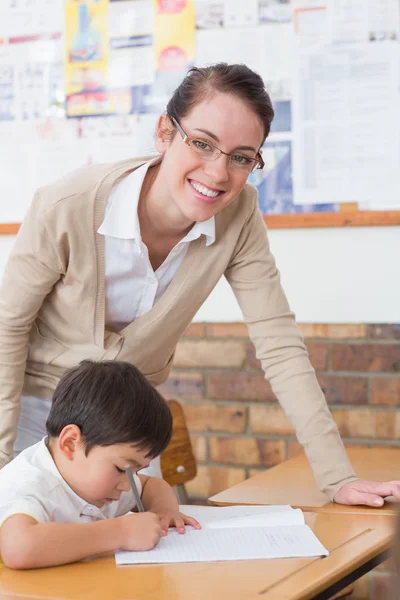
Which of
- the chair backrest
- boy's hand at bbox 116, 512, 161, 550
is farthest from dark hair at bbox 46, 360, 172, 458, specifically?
the chair backrest

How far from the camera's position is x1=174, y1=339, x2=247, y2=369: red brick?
2.76 metres

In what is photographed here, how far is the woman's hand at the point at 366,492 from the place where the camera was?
167 cm

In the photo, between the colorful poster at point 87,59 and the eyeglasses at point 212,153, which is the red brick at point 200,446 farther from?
the eyeglasses at point 212,153

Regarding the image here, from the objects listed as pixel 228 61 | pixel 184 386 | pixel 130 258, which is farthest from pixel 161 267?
pixel 228 61

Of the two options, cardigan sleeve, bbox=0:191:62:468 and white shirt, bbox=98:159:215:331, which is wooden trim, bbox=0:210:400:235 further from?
cardigan sleeve, bbox=0:191:62:468

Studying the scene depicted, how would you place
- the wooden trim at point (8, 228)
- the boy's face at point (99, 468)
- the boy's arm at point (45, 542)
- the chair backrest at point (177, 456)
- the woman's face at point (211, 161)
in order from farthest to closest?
the wooden trim at point (8, 228), the chair backrest at point (177, 456), the woman's face at point (211, 161), the boy's face at point (99, 468), the boy's arm at point (45, 542)

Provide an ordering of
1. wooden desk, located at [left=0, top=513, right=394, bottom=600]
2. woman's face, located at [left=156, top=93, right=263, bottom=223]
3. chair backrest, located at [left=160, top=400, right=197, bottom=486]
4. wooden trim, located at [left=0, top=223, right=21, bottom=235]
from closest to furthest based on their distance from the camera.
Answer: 1. wooden desk, located at [left=0, top=513, right=394, bottom=600]
2. woman's face, located at [left=156, top=93, right=263, bottom=223]
3. chair backrest, located at [left=160, top=400, right=197, bottom=486]
4. wooden trim, located at [left=0, top=223, right=21, bottom=235]

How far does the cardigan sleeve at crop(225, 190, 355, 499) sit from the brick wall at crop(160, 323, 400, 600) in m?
0.76

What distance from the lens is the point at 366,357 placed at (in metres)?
2.62

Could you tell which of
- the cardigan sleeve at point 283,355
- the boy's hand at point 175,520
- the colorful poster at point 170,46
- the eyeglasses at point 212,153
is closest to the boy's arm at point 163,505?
the boy's hand at point 175,520

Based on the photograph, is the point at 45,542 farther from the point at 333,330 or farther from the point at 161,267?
the point at 333,330

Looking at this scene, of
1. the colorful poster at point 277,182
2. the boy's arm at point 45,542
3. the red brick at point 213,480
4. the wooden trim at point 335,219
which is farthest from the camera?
the red brick at point 213,480

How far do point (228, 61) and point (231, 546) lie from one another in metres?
1.80

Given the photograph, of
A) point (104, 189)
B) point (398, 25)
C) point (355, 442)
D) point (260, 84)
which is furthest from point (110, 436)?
point (398, 25)
